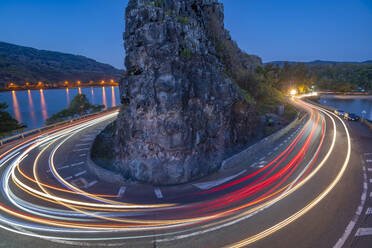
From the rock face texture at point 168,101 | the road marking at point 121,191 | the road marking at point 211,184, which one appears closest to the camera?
the road marking at point 121,191

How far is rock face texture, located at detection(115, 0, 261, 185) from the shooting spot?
607 inches

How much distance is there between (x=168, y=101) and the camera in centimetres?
1523

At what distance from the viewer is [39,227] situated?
1002cm

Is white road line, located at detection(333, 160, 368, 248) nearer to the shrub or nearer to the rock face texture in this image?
the rock face texture

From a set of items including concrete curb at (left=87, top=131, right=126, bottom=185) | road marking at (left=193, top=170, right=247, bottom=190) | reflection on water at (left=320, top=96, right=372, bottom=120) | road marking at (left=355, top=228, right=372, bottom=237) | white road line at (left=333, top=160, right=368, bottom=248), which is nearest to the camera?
white road line at (left=333, top=160, right=368, bottom=248)

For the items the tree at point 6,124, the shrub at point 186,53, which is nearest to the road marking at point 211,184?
the shrub at point 186,53

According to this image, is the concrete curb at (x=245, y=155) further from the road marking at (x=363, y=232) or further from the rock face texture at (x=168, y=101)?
the road marking at (x=363, y=232)

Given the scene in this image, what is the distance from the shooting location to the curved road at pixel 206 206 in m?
8.92

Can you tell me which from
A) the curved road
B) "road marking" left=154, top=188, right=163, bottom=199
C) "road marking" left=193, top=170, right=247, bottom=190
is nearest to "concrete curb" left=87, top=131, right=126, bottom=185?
the curved road

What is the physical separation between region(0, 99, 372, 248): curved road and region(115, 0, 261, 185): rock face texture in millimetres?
2133

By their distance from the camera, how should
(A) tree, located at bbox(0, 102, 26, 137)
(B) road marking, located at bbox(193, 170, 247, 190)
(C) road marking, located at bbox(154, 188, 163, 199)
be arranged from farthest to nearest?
1. (A) tree, located at bbox(0, 102, 26, 137)
2. (B) road marking, located at bbox(193, 170, 247, 190)
3. (C) road marking, located at bbox(154, 188, 163, 199)

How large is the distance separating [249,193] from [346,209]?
5.37 m

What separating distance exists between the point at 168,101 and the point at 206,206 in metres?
8.71

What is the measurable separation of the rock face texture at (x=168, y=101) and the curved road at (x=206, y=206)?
7.00 feet
